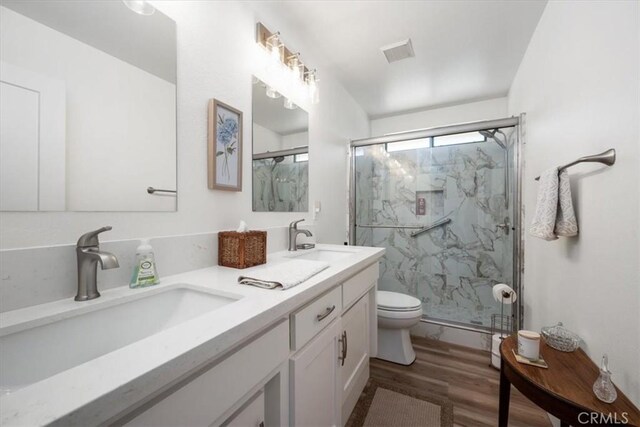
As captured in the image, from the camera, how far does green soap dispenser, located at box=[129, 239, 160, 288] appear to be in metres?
0.76

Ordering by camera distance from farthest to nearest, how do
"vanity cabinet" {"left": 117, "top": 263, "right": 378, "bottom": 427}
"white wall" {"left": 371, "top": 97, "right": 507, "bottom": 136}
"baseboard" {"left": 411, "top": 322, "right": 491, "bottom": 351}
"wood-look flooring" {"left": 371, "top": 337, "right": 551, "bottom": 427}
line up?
"white wall" {"left": 371, "top": 97, "right": 507, "bottom": 136}, "baseboard" {"left": 411, "top": 322, "right": 491, "bottom": 351}, "wood-look flooring" {"left": 371, "top": 337, "right": 551, "bottom": 427}, "vanity cabinet" {"left": 117, "top": 263, "right": 378, "bottom": 427}

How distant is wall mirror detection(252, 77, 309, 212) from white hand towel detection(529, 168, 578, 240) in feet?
4.21

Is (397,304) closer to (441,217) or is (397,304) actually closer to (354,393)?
(354,393)

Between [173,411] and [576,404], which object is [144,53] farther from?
[576,404]

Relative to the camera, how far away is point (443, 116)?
9.38 feet

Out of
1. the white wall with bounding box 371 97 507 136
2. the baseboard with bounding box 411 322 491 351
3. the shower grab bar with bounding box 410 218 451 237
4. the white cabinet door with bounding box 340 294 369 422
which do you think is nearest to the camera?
the white cabinet door with bounding box 340 294 369 422

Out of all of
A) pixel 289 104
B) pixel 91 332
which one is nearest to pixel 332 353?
pixel 91 332

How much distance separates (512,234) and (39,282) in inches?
104

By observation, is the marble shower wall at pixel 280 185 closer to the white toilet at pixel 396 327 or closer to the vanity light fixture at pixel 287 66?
the vanity light fixture at pixel 287 66

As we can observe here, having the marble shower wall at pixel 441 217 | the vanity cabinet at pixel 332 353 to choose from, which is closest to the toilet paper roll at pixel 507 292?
the marble shower wall at pixel 441 217

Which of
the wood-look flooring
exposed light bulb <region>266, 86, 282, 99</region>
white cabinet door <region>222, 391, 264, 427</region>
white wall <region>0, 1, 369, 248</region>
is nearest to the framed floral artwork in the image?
white wall <region>0, 1, 369, 248</region>

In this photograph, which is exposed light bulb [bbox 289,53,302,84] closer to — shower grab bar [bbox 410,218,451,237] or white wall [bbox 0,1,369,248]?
white wall [bbox 0,1,369,248]

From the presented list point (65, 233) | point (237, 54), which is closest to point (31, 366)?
point (65, 233)

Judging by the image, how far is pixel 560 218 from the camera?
3.61 ft
